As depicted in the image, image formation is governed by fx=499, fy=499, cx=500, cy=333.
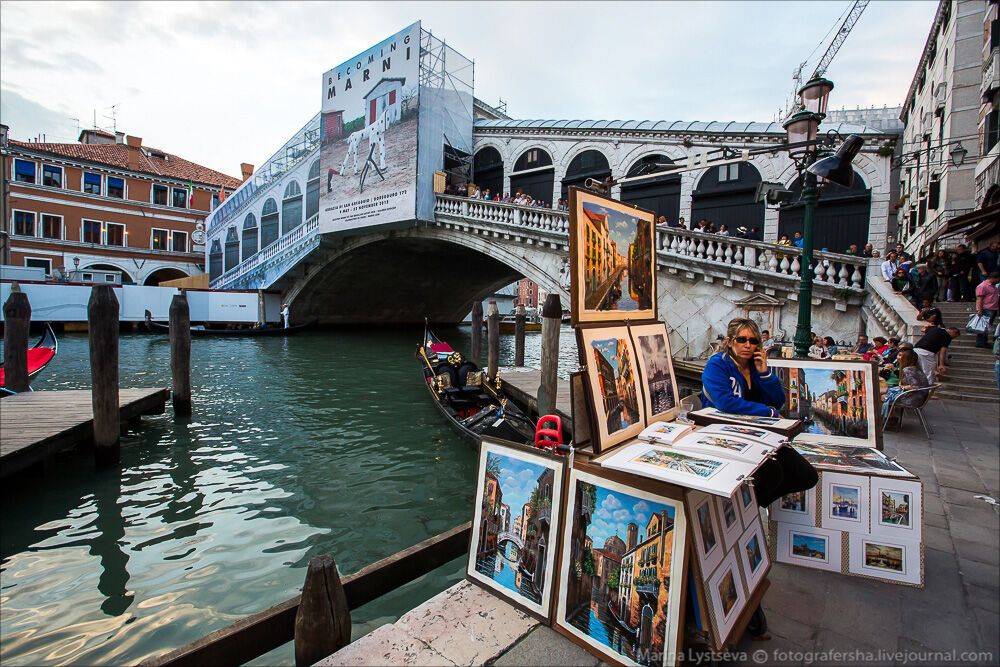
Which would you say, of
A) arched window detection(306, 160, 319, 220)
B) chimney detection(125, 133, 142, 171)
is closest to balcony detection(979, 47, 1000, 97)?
arched window detection(306, 160, 319, 220)

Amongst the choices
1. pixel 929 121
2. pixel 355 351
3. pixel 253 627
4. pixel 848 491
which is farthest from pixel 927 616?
pixel 929 121

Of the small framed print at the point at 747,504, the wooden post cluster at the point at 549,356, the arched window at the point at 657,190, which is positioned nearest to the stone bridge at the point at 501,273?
the arched window at the point at 657,190

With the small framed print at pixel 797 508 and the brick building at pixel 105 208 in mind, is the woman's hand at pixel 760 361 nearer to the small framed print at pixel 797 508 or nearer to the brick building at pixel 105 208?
the small framed print at pixel 797 508

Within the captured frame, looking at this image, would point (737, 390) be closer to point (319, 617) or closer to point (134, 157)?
point (319, 617)

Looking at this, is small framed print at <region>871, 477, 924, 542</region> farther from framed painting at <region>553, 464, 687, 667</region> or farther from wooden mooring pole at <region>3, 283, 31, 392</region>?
wooden mooring pole at <region>3, 283, 31, 392</region>

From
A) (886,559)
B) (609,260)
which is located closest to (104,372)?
(609,260)

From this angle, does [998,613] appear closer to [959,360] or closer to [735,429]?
[735,429]

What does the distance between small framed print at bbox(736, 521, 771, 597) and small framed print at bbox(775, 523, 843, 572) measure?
271 mm

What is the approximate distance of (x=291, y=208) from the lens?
75.8 feet

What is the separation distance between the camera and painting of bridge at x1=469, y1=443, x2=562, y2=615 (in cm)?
185

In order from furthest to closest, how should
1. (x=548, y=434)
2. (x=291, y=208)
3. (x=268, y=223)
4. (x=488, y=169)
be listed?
(x=268, y=223) → (x=291, y=208) → (x=488, y=169) → (x=548, y=434)

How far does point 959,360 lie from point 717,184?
739 centimetres

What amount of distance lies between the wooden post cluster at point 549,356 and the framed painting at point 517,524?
3994 mm

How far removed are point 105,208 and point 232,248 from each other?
681 cm
